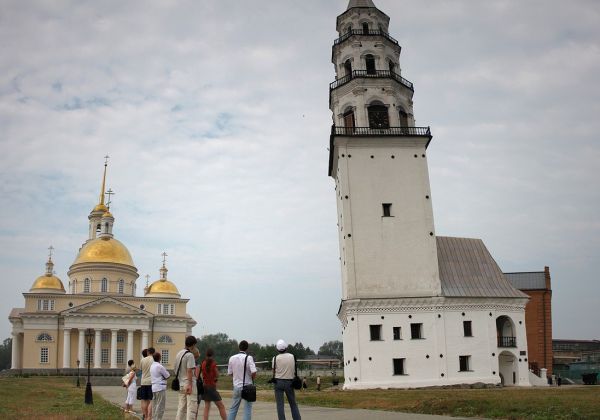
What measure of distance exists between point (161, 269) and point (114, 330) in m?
13.5

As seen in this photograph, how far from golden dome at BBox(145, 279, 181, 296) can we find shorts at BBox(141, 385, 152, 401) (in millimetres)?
70447

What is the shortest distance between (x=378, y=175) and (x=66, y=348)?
51.6 m

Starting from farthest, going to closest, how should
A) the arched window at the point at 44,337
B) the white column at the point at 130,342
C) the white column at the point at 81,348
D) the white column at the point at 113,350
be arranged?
1. the white column at the point at 130,342
2. the white column at the point at 113,350
3. the arched window at the point at 44,337
4. the white column at the point at 81,348

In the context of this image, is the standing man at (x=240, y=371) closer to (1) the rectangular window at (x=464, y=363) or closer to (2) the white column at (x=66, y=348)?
(1) the rectangular window at (x=464, y=363)

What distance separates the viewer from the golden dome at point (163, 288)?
85250 millimetres

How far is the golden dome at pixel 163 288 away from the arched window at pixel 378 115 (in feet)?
169

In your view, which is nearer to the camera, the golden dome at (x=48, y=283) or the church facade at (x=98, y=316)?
the church facade at (x=98, y=316)

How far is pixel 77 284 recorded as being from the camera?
8269 centimetres

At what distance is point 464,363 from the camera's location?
A: 39500 millimetres

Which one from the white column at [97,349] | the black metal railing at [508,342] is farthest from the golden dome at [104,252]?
the black metal railing at [508,342]

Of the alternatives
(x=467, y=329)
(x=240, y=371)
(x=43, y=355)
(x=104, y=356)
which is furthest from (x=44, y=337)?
(x=240, y=371)

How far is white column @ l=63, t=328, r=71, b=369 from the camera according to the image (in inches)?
2955

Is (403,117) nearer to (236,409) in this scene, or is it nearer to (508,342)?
(508,342)

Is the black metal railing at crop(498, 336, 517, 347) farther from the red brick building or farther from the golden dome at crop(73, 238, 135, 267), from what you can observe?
the golden dome at crop(73, 238, 135, 267)
